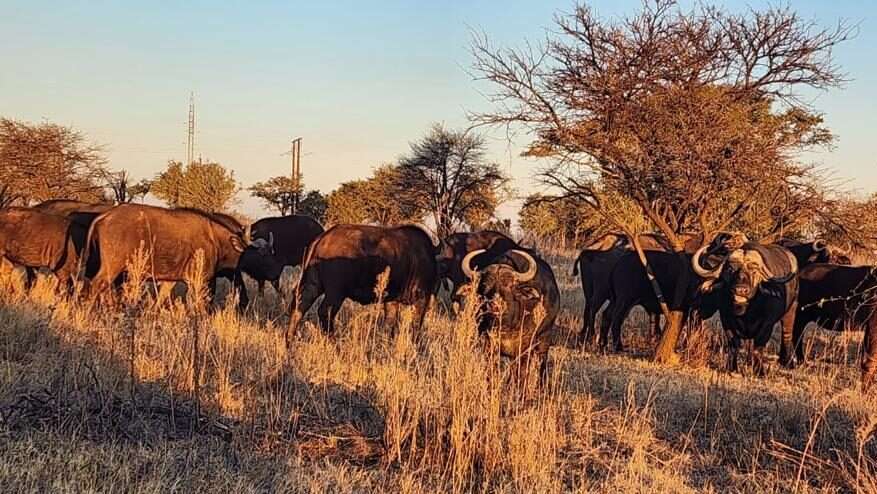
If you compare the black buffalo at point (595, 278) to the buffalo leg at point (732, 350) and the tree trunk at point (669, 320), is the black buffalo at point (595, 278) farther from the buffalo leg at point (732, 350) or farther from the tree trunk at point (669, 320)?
the buffalo leg at point (732, 350)

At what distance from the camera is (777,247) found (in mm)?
12141

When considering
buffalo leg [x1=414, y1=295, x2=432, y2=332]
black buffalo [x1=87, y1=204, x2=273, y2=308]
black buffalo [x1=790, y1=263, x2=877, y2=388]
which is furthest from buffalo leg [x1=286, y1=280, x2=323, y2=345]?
black buffalo [x1=790, y1=263, x2=877, y2=388]

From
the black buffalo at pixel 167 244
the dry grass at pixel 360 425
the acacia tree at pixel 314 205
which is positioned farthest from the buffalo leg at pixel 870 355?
the acacia tree at pixel 314 205

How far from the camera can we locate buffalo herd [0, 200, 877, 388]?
10.5m

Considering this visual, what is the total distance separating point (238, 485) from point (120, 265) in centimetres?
781

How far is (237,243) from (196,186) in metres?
32.2

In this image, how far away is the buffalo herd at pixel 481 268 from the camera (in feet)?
34.4

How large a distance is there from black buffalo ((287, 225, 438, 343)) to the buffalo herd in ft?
0.06

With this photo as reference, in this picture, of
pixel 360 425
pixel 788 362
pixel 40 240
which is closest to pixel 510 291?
pixel 360 425

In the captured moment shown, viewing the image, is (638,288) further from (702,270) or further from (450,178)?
(450,178)

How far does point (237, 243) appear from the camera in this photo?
1390 centimetres

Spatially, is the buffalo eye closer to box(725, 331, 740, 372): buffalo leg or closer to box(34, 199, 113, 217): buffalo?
box(725, 331, 740, 372): buffalo leg

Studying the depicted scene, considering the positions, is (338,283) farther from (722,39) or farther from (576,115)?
(722,39)

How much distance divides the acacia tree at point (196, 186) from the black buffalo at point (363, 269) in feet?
107
